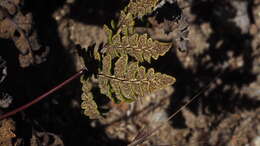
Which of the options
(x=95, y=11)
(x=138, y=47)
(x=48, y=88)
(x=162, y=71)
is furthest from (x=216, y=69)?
(x=138, y=47)

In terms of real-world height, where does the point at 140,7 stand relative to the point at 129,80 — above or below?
above

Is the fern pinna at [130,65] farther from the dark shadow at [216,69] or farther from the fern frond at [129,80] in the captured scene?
the dark shadow at [216,69]

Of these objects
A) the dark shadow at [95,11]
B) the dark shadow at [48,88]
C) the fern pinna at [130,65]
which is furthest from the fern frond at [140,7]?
the dark shadow at [95,11]

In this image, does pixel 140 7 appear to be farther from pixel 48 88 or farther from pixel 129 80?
pixel 48 88

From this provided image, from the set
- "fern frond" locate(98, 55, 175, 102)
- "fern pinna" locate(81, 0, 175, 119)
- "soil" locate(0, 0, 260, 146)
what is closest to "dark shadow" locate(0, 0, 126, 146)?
"soil" locate(0, 0, 260, 146)

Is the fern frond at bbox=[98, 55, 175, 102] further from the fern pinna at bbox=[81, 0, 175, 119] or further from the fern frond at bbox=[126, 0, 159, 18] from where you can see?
the fern frond at bbox=[126, 0, 159, 18]

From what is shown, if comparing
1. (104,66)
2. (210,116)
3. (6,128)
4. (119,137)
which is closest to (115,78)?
(104,66)

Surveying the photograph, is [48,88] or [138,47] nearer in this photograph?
[138,47]
